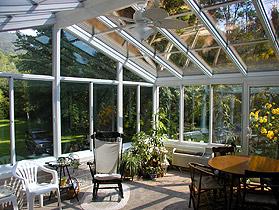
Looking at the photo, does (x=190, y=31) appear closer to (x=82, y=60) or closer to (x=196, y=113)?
(x=82, y=60)

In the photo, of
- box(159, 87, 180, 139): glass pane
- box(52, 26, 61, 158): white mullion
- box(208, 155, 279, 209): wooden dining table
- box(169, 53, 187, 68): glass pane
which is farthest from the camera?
box(159, 87, 180, 139): glass pane

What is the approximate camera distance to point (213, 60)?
646cm

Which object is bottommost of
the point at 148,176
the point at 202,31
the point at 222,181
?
the point at 148,176

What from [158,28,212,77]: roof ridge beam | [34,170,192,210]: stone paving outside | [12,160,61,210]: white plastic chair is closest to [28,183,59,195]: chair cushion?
[12,160,61,210]: white plastic chair

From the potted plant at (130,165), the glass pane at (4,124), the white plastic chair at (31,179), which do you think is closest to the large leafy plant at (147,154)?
the potted plant at (130,165)

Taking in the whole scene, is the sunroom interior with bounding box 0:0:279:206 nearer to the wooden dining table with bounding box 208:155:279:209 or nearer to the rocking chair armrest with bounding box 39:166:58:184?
the rocking chair armrest with bounding box 39:166:58:184

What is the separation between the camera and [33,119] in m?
5.15

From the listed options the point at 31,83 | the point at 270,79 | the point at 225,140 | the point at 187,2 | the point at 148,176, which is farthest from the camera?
the point at 225,140

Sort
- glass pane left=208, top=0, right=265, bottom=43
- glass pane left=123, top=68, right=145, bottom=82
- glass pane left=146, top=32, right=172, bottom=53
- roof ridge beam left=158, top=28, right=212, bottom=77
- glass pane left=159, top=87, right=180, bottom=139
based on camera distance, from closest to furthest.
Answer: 1. glass pane left=208, top=0, right=265, bottom=43
2. roof ridge beam left=158, top=28, right=212, bottom=77
3. glass pane left=146, top=32, right=172, bottom=53
4. glass pane left=123, top=68, right=145, bottom=82
5. glass pane left=159, top=87, right=180, bottom=139

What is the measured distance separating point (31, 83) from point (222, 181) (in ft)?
12.7

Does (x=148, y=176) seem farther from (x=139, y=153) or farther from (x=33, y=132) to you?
(x=33, y=132)

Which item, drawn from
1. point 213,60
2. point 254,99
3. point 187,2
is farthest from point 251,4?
point 254,99

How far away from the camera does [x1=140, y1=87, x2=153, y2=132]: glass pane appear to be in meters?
7.94

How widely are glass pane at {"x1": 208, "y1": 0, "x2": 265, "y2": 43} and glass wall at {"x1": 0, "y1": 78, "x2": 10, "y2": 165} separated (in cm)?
376
